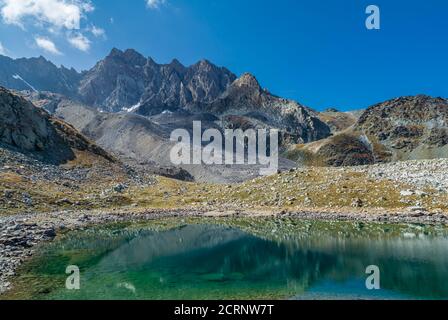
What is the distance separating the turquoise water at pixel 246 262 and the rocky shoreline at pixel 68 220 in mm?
1967

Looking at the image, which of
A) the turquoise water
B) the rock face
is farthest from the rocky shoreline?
the rock face

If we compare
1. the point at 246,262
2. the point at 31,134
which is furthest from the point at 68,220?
the point at 31,134

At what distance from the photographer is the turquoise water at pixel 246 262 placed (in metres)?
31.0

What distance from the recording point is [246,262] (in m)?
43.2

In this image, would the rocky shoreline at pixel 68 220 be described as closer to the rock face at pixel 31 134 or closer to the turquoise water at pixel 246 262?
the turquoise water at pixel 246 262

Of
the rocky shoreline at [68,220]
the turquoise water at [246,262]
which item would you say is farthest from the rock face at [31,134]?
the turquoise water at [246,262]

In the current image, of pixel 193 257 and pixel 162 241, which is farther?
pixel 162 241

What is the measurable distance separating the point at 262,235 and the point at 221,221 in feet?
52.7

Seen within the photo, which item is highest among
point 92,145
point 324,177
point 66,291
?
point 92,145

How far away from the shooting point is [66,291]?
1222 inches

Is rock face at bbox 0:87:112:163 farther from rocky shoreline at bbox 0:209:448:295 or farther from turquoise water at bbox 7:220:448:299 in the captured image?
turquoise water at bbox 7:220:448:299

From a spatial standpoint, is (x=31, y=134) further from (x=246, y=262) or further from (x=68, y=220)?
(x=246, y=262)
